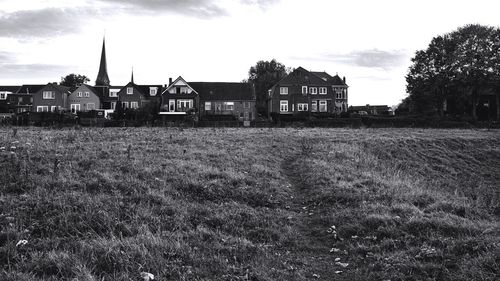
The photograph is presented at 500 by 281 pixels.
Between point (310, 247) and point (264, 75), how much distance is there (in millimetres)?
103197

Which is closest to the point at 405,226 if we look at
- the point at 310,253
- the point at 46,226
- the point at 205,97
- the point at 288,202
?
the point at 310,253

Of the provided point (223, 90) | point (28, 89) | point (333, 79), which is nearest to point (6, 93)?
point (28, 89)

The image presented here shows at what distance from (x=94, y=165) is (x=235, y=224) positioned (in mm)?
6565

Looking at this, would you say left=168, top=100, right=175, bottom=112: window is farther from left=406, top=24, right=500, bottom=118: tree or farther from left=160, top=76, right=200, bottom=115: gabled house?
left=406, top=24, right=500, bottom=118: tree

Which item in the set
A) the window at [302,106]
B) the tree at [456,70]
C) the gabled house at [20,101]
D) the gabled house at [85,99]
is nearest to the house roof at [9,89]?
the gabled house at [20,101]

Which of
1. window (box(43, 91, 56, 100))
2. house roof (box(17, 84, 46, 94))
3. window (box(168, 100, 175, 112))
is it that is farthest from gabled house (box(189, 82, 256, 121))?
house roof (box(17, 84, 46, 94))

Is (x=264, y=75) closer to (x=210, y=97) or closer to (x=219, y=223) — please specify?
(x=210, y=97)

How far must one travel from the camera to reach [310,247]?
764cm

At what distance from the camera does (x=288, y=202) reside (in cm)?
1124

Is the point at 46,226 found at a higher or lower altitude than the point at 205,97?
lower

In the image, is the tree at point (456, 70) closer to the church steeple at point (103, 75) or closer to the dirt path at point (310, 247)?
the dirt path at point (310, 247)

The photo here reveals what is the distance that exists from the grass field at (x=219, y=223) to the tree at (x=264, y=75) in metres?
90.5

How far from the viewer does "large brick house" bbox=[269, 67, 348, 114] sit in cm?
A: 7438

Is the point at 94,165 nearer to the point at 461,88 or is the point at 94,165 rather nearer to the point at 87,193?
the point at 87,193
